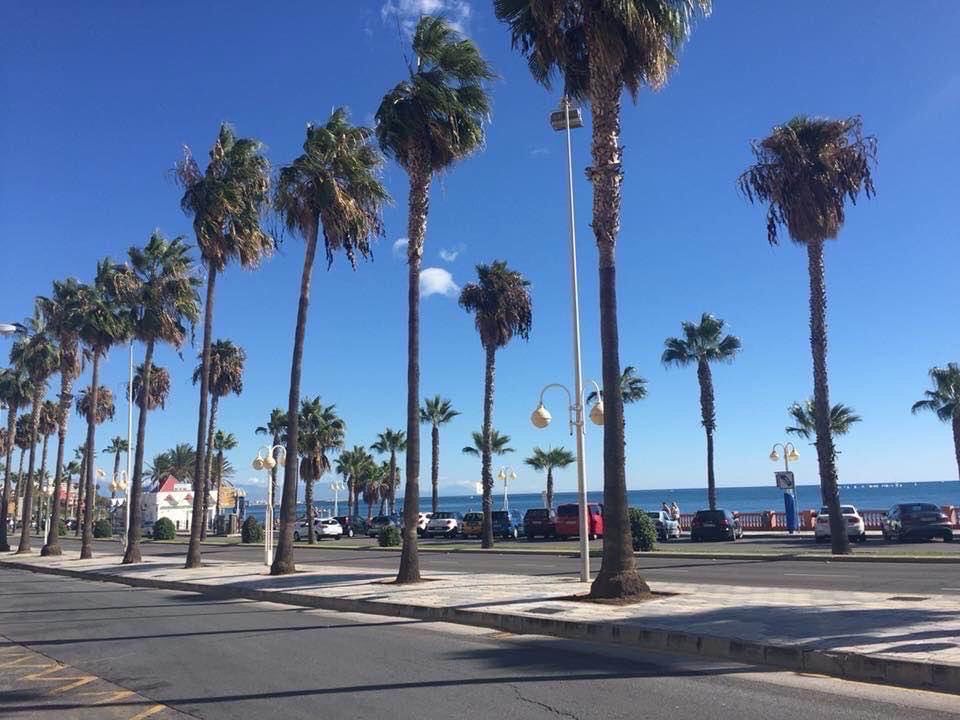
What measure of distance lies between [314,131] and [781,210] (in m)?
14.6

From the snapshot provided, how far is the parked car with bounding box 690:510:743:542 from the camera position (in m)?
37.0

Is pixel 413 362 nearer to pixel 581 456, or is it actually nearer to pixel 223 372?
pixel 581 456

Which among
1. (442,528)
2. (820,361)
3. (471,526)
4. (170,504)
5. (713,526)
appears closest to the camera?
(820,361)

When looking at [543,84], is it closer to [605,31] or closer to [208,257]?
[605,31]

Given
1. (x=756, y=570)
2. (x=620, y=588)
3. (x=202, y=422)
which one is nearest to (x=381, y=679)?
(x=620, y=588)

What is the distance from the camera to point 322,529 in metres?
54.2

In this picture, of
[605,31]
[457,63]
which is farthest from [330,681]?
[457,63]

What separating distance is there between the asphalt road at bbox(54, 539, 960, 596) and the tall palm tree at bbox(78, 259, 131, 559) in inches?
490

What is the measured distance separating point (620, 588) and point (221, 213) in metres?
18.7

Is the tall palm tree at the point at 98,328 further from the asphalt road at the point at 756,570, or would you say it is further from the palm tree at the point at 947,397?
the palm tree at the point at 947,397

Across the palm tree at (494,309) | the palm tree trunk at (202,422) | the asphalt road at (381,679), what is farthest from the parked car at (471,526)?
the asphalt road at (381,679)

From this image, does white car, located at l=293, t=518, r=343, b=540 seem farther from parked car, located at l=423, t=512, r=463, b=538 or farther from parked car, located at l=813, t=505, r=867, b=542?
parked car, located at l=813, t=505, r=867, b=542

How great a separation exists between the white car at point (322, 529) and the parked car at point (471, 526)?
10598 mm

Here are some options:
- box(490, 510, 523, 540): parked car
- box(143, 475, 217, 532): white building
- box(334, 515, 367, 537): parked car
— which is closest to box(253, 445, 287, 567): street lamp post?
box(490, 510, 523, 540): parked car
